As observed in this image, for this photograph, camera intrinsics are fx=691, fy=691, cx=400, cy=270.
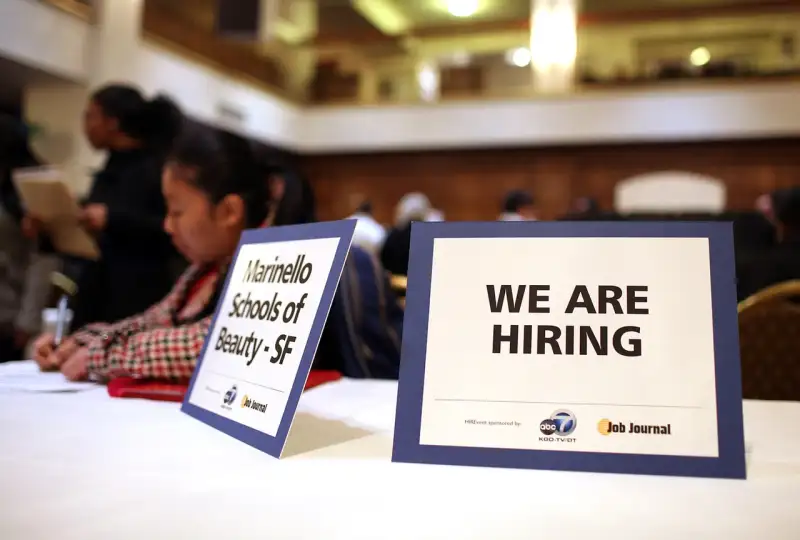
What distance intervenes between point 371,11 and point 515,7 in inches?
65.1

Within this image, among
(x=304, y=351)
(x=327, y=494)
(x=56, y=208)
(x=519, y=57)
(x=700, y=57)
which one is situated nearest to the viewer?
(x=327, y=494)

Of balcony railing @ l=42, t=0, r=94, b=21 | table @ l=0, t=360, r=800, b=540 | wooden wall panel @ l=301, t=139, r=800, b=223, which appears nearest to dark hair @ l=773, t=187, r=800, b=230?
table @ l=0, t=360, r=800, b=540

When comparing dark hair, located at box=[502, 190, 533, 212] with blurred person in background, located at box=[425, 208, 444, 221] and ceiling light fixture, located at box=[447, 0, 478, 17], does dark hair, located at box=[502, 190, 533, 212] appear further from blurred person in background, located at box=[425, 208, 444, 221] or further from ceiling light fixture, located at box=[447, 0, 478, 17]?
ceiling light fixture, located at box=[447, 0, 478, 17]

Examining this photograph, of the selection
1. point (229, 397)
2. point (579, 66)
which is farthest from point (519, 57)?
point (229, 397)

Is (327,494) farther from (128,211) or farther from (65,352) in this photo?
(128,211)

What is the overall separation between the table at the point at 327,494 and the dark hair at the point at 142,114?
121 centimetres

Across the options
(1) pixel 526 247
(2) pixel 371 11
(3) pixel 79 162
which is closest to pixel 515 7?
(2) pixel 371 11

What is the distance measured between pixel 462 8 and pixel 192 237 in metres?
Result: 7.59

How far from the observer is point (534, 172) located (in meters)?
7.66

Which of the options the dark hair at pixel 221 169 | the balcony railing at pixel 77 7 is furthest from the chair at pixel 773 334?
the balcony railing at pixel 77 7

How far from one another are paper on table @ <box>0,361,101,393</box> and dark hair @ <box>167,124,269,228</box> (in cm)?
34

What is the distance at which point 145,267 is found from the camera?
5.89 ft

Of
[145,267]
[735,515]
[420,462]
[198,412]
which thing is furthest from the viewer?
[145,267]

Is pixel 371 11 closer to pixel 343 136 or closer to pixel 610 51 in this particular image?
pixel 343 136
